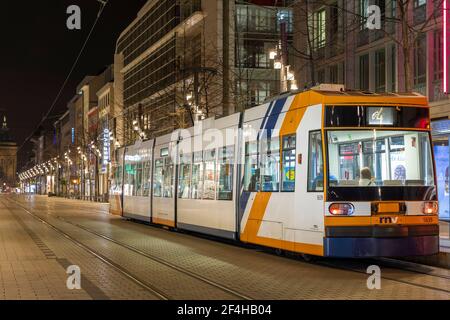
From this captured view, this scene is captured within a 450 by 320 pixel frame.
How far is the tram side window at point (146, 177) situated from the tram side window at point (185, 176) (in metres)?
4.52

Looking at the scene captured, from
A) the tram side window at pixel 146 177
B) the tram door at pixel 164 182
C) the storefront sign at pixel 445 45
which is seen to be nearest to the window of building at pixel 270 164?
the tram door at pixel 164 182

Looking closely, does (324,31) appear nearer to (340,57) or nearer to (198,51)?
(340,57)

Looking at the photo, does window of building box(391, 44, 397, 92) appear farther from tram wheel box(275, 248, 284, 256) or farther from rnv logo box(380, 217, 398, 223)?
rnv logo box(380, 217, 398, 223)

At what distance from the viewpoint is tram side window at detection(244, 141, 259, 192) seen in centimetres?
1723

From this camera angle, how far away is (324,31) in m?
38.5

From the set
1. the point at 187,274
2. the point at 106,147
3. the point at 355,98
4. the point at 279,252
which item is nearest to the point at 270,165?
the point at 279,252

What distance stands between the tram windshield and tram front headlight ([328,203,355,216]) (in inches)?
12.8

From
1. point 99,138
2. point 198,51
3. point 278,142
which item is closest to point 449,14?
point 278,142

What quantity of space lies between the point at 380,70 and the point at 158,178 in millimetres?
13719

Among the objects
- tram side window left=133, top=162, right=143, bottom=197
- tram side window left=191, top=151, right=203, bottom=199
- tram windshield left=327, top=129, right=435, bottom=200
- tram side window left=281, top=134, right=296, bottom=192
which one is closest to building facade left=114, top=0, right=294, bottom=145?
tram side window left=133, top=162, right=143, bottom=197

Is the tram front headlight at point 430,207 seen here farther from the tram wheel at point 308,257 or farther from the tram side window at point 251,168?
the tram side window at point 251,168
